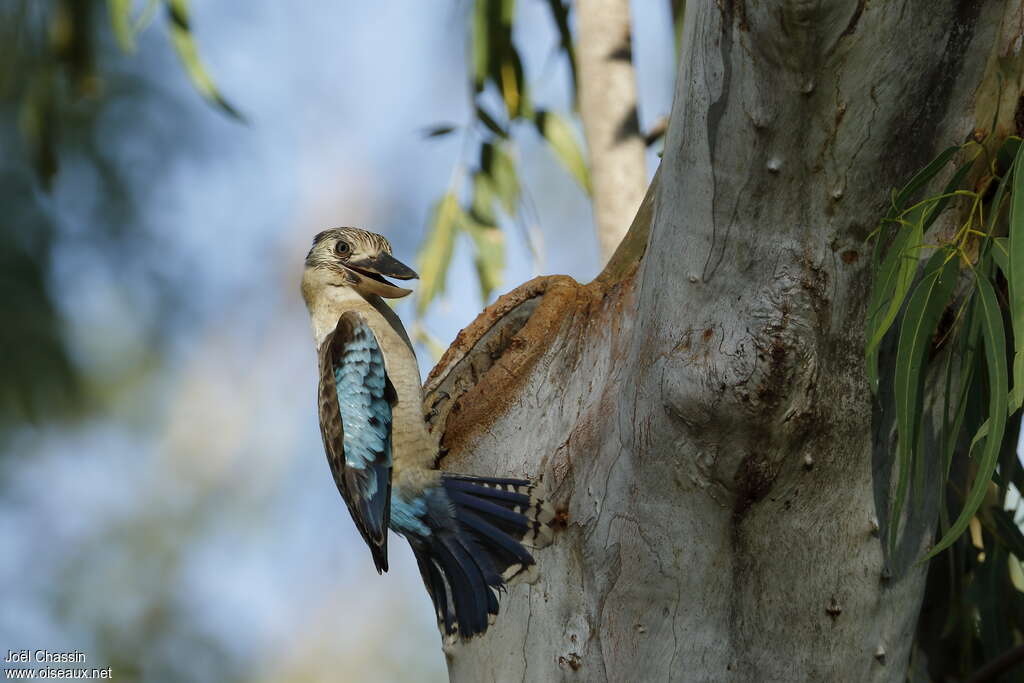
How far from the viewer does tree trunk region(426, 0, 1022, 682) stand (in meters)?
1.31

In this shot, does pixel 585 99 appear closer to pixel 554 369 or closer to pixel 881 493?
pixel 554 369

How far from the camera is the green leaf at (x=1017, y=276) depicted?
3.96 feet

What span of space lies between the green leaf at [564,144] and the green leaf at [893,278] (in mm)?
2513

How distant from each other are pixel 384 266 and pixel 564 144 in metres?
1.55

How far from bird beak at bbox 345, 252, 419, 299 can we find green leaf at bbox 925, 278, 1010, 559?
136 centimetres

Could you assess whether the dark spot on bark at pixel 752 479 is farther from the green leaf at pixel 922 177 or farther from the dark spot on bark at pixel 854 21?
the dark spot on bark at pixel 854 21

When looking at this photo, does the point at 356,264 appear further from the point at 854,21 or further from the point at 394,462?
the point at 854,21

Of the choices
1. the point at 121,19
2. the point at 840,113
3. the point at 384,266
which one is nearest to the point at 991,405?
the point at 840,113

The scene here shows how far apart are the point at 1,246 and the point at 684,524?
5.16 meters

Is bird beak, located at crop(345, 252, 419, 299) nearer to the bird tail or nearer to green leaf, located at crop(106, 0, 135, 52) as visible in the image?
the bird tail

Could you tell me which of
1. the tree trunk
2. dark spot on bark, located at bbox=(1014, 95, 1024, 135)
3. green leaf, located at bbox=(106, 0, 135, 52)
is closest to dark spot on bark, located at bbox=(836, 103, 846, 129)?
the tree trunk

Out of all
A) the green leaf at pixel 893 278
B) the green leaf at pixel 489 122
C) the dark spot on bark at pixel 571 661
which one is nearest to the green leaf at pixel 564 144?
the green leaf at pixel 489 122

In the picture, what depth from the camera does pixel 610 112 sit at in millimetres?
3262

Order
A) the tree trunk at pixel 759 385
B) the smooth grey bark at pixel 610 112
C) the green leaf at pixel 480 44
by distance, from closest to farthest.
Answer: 1. the tree trunk at pixel 759 385
2. the smooth grey bark at pixel 610 112
3. the green leaf at pixel 480 44
